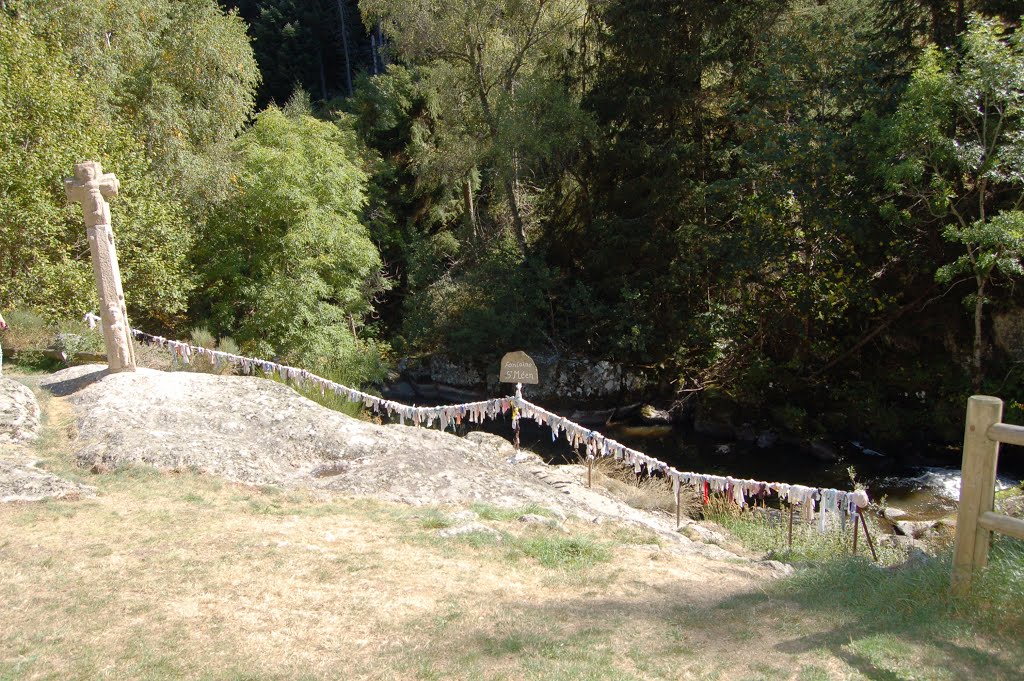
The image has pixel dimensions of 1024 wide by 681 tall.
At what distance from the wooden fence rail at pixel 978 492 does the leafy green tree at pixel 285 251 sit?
1784cm

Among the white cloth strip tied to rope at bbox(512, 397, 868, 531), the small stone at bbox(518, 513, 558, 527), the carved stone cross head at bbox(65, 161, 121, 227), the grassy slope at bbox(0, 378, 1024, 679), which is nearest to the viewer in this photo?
the grassy slope at bbox(0, 378, 1024, 679)

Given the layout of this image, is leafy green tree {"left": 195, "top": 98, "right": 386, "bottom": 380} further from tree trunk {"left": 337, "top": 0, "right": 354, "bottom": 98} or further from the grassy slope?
tree trunk {"left": 337, "top": 0, "right": 354, "bottom": 98}

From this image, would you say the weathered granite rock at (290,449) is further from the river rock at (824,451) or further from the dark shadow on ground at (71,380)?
the river rock at (824,451)

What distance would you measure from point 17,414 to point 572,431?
8266 mm

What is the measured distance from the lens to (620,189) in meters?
22.1

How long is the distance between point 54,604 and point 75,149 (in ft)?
48.8

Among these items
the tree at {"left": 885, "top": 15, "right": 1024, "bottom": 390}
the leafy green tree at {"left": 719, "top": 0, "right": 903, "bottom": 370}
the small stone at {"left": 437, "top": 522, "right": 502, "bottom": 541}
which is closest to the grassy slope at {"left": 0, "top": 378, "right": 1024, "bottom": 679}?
the small stone at {"left": 437, "top": 522, "right": 502, "bottom": 541}

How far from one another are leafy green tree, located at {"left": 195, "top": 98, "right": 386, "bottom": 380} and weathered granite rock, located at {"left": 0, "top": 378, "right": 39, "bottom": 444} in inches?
376

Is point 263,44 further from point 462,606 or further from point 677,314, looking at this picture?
point 462,606

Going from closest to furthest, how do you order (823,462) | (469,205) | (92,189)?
(92,189) → (823,462) → (469,205)

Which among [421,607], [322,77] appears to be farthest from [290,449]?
[322,77]

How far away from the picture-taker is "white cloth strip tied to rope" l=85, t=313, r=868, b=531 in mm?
9789

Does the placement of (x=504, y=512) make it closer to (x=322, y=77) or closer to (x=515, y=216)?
(x=515, y=216)

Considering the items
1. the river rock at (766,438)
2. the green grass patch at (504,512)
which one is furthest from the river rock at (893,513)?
the green grass patch at (504,512)
